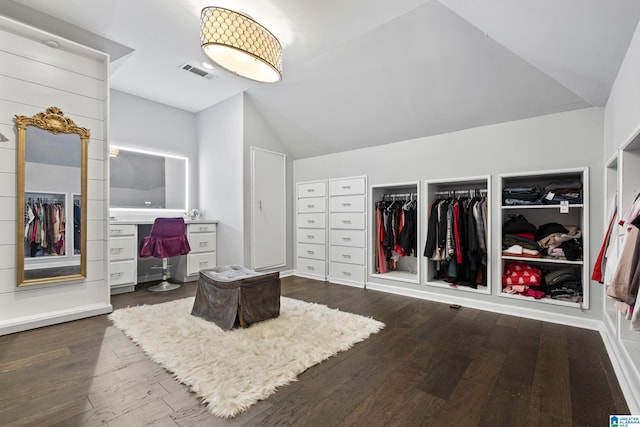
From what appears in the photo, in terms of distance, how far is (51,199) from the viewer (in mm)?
2676

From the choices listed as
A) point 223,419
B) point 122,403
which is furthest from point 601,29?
point 122,403

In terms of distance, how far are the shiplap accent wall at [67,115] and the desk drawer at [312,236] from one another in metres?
2.57

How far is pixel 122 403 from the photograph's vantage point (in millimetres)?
1492

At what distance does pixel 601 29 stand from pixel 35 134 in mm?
4272

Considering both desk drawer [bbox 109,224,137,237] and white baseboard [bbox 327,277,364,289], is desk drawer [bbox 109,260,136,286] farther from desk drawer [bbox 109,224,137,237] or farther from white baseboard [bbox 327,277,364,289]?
white baseboard [bbox 327,277,364,289]

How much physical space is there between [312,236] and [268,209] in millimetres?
797

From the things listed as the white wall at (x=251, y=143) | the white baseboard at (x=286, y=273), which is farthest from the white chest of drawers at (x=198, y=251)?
the white baseboard at (x=286, y=273)

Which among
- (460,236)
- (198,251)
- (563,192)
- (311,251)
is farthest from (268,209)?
(563,192)

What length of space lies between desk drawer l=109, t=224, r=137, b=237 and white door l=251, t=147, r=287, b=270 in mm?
1491

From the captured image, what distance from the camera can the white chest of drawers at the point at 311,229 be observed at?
14.5 ft

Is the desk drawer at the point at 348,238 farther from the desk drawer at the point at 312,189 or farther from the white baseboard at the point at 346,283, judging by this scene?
the desk drawer at the point at 312,189

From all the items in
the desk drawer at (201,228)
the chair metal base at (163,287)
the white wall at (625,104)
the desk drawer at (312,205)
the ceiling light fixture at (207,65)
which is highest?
the ceiling light fixture at (207,65)

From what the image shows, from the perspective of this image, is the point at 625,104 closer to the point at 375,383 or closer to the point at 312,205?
the point at 375,383

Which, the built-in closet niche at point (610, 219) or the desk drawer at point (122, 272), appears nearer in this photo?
the built-in closet niche at point (610, 219)
